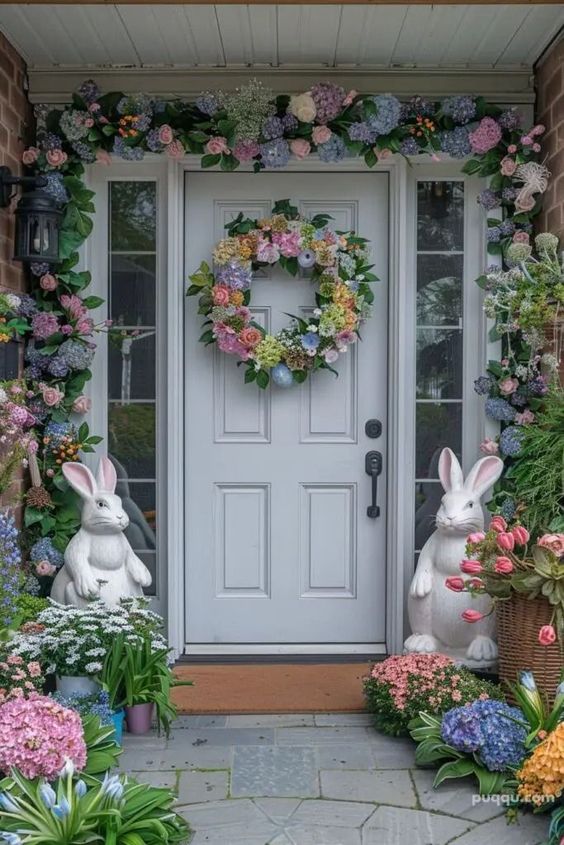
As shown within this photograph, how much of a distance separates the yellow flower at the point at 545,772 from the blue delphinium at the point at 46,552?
2.10m

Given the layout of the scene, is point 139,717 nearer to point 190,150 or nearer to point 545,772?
point 545,772

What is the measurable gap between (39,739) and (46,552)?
139 cm

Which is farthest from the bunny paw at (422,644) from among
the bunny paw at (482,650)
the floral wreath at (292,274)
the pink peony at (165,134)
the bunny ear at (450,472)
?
the pink peony at (165,134)

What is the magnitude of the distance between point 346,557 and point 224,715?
36.4 inches

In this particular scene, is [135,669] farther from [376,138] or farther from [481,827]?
[376,138]

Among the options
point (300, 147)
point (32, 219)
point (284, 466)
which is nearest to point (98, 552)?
point (284, 466)

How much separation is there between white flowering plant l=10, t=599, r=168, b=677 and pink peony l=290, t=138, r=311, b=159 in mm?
2022

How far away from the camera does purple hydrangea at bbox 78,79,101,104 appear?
3883mm

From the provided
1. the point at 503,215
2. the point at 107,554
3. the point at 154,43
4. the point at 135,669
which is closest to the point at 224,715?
the point at 135,669

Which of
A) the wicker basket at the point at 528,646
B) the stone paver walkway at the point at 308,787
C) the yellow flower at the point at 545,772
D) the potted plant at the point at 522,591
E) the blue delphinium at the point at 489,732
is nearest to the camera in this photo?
the yellow flower at the point at 545,772

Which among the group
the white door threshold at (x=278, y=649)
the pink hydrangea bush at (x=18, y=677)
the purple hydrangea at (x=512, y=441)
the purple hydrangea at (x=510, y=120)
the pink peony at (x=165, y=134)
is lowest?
the white door threshold at (x=278, y=649)

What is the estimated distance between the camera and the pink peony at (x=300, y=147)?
12.7ft

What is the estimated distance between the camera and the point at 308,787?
2.94m

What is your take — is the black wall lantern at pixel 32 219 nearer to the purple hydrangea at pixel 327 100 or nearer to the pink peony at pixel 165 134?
the pink peony at pixel 165 134
